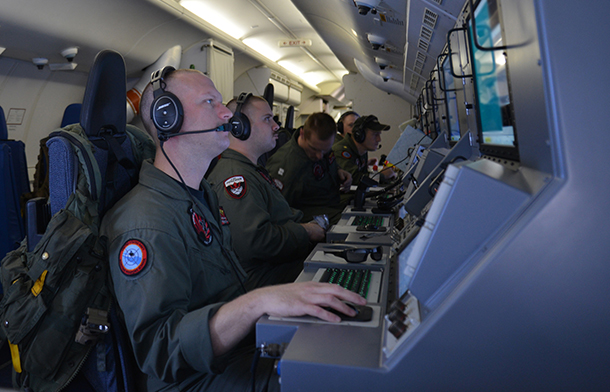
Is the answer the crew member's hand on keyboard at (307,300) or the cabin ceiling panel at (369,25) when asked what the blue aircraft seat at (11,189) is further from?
the cabin ceiling panel at (369,25)

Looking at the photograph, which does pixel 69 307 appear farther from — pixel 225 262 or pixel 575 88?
pixel 575 88

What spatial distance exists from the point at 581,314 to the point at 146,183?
1.27 metres

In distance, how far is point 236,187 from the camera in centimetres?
242

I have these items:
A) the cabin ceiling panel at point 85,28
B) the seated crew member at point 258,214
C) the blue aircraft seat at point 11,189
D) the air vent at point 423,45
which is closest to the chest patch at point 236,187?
the seated crew member at point 258,214

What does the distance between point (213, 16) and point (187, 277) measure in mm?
6176

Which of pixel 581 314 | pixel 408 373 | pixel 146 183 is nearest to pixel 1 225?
pixel 146 183

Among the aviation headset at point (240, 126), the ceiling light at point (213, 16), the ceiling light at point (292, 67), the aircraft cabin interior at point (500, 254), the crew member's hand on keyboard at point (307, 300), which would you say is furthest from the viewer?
the ceiling light at point (292, 67)

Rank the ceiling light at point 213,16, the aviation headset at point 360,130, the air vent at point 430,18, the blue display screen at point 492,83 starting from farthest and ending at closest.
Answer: the ceiling light at point 213,16 < the aviation headset at point 360,130 < the air vent at point 430,18 < the blue display screen at point 492,83

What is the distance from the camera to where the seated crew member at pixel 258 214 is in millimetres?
2355

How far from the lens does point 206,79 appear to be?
1778 millimetres

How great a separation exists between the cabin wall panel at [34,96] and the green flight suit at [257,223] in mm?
3448

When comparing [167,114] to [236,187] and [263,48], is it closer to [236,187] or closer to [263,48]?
[236,187]

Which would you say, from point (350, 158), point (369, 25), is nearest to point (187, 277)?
point (369, 25)

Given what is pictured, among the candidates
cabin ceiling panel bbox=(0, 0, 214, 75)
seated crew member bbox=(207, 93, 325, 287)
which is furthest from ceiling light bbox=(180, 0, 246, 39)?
seated crew member bbox=(207, 93, 325, 287)
